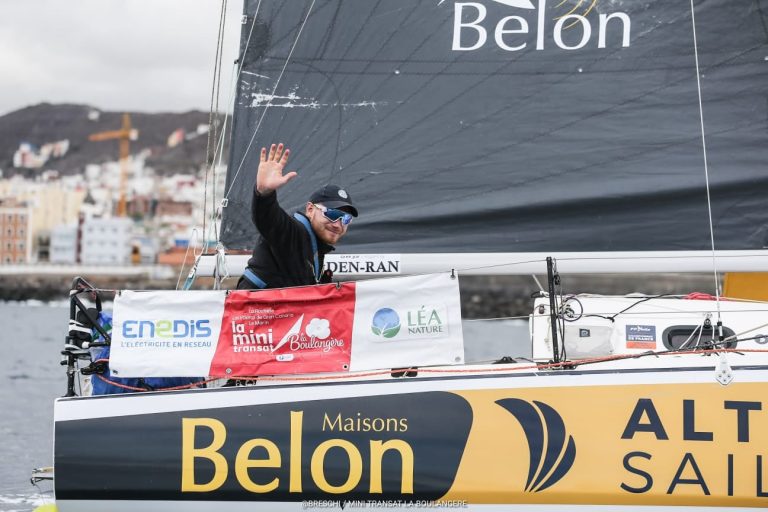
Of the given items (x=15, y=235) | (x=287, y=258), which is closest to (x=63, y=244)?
(x=15, y=235)

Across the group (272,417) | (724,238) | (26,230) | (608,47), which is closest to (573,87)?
(608,47)

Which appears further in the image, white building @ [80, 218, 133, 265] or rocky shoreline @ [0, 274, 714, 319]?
white building @ [80, 218, 133, 265]

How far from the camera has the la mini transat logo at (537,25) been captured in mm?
6254

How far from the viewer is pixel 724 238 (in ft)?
19.8

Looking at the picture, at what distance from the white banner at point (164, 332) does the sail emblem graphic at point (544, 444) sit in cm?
131

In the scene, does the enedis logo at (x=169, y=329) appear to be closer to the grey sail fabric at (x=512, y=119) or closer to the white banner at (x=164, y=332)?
the white banner at (x=164, y=332)

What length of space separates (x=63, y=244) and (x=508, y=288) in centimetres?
4939

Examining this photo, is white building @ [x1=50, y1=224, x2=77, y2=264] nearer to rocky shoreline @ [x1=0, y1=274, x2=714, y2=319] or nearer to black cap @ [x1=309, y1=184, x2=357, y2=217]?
rocky shoreline @ [x1=0, y1=274, x2=714, y2=319]

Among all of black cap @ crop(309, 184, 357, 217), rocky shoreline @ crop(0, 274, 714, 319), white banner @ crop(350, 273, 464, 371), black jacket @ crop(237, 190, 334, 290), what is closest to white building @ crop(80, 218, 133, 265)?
rocky shoreline @ crop(0, 274, 714, 319)

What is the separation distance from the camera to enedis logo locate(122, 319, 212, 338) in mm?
5098

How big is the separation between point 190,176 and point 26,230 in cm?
4436

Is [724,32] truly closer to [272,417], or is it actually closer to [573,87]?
[573,87]

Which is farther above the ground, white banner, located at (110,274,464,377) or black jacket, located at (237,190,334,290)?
black jacket, located at (237,190,334,290)

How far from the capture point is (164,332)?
16.8 feet
